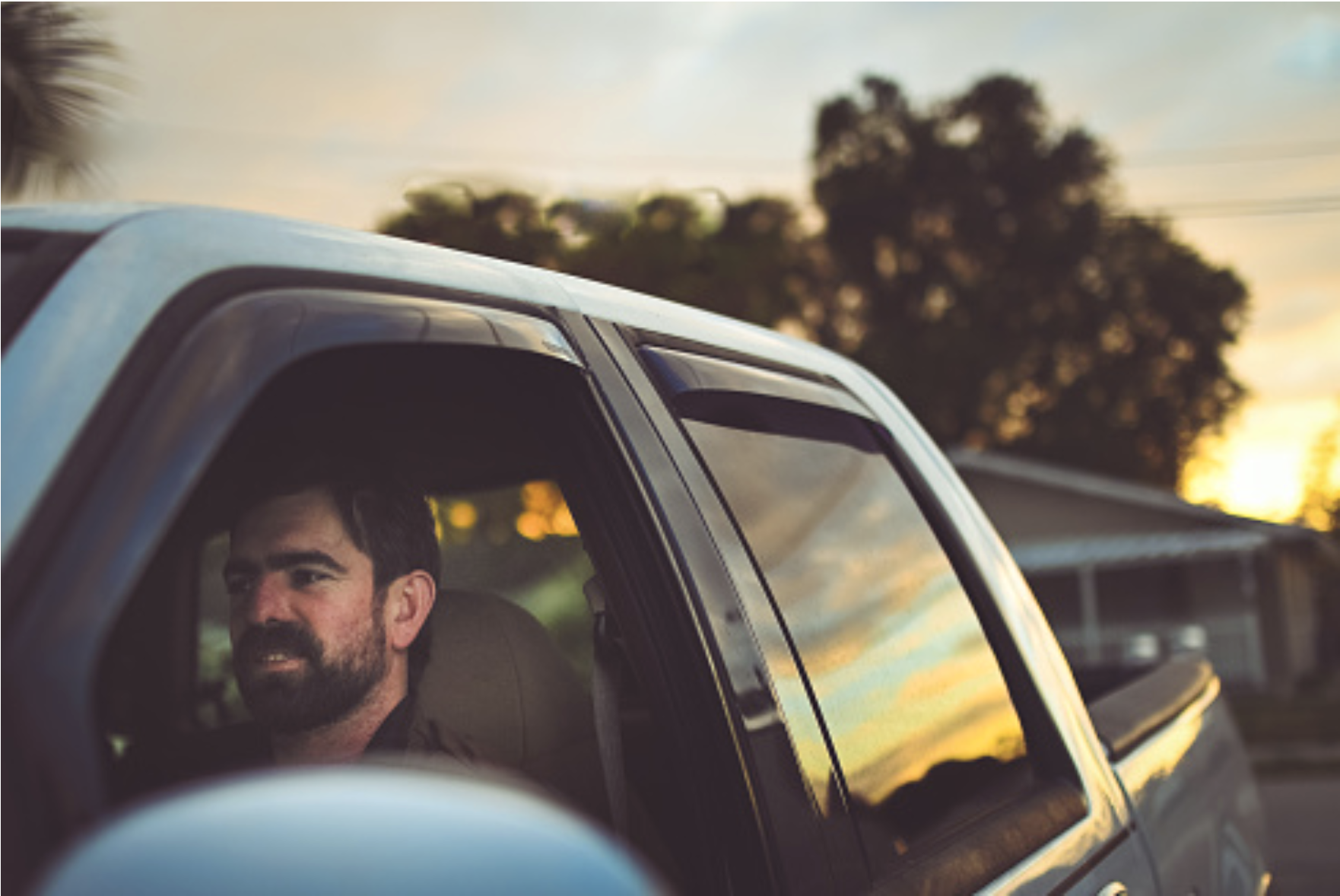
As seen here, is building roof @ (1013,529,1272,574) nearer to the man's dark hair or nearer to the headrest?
the headrest

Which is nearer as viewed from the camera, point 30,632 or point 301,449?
point 30,632

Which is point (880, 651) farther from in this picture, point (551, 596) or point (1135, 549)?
point (1135, 549)

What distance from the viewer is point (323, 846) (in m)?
0.67

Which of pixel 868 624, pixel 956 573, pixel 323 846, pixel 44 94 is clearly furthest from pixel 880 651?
pixel 44 94

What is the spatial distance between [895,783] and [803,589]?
11.5 inches

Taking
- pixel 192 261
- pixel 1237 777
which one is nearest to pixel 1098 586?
pixel 1237 777

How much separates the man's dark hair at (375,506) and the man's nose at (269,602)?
10 cm

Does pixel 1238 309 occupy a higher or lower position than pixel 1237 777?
higher

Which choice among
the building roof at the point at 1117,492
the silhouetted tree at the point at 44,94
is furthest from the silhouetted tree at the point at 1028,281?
the silhouetted tree at the point at 44,94

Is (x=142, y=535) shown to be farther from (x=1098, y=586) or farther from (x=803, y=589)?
(x=1098, y=586)

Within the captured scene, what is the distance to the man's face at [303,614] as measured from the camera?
1734 millimetres

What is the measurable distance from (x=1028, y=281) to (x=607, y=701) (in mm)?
47409

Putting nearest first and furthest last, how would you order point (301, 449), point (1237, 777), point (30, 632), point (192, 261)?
point (30, 632)
point (192, 261)
point (301, 449)
point (1237, 777)

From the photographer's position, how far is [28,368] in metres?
1.04
